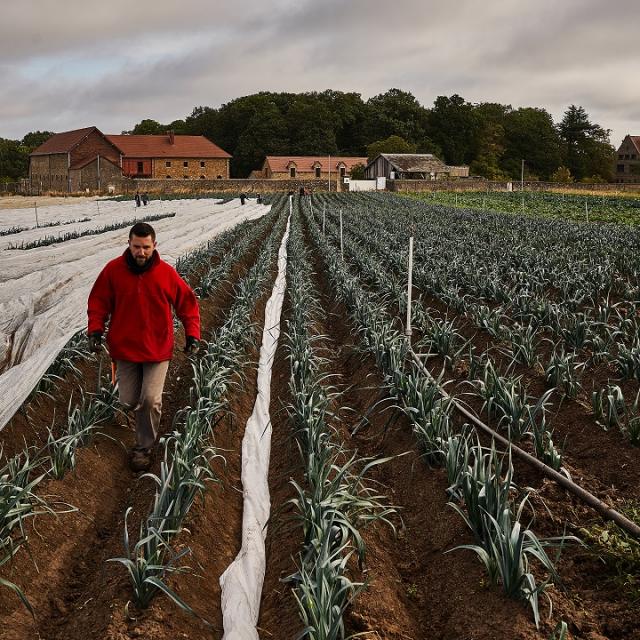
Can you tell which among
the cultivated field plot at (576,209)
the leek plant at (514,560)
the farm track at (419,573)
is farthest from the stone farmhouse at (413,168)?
the leek plant at (514,560)

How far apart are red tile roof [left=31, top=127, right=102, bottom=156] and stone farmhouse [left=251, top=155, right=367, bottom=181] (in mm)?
16423

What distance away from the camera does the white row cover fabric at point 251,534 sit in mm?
3006

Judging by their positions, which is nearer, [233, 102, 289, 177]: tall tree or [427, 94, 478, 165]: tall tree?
[233, 102, 289, 177]: tall tree

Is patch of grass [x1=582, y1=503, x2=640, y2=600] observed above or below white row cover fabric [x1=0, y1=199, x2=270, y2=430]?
below

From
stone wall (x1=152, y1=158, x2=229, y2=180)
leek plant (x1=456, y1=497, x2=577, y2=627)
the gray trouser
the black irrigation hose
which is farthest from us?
stone wall (x1=152, y1=158, x2=229, y2=180)

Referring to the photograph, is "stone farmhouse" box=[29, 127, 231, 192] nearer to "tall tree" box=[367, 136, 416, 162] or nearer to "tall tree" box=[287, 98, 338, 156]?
"tall tree" box=[287, 98, 338, 156]

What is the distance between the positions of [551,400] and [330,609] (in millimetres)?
3314

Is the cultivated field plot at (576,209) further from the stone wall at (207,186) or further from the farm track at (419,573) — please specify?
the farm track at (419,573)

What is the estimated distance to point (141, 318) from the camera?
4.35m

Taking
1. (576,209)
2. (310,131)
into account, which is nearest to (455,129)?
(310,131)

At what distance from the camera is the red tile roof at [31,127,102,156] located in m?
57.4

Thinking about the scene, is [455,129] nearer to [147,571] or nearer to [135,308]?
[135,308]

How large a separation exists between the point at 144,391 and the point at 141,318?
0.49m

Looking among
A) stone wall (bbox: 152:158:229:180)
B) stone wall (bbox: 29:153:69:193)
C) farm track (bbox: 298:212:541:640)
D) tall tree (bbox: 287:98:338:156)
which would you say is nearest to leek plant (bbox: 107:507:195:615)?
farm track (bbox: 298:212:541:640)
